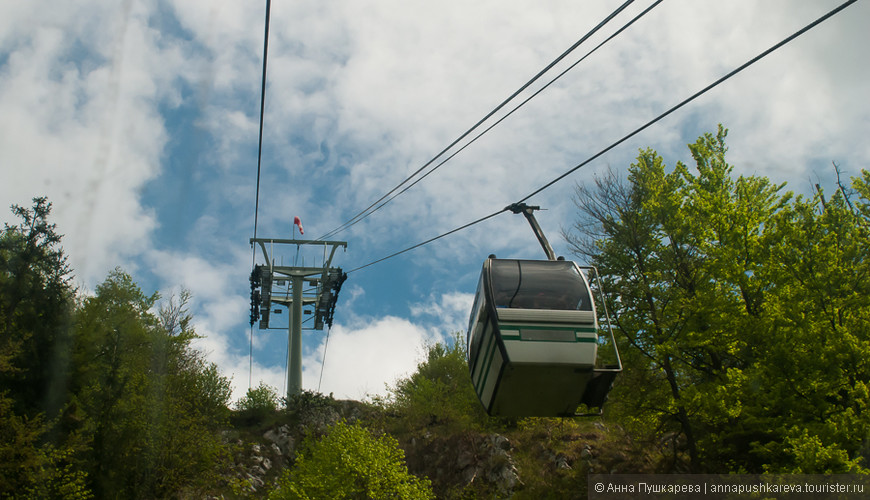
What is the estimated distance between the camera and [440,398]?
4544cm

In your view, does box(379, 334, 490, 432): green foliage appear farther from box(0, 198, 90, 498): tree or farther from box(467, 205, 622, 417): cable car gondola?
box(467, 205, 622, 417): cable car gondola

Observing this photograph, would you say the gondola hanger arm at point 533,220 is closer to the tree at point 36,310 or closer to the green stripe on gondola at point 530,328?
the green stripe on gondola at point 530,328

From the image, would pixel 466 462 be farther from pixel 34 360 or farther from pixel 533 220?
pixel 533 220

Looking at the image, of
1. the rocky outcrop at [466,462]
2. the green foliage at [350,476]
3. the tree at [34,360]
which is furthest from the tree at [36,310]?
the rocky outcrop at [466,462]

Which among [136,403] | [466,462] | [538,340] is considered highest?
[136,403]

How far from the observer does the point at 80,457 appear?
2825cm

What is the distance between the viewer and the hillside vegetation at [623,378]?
717 inches

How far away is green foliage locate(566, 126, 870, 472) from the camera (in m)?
17.5

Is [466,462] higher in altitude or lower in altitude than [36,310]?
lower

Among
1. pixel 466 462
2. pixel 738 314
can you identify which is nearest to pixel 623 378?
pixel 738 314

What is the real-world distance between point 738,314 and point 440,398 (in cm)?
2829

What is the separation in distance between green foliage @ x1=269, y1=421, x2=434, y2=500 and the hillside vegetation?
3.6 inches

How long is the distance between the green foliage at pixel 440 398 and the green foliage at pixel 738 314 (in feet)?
56.7

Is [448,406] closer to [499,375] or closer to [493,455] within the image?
[493,455]
